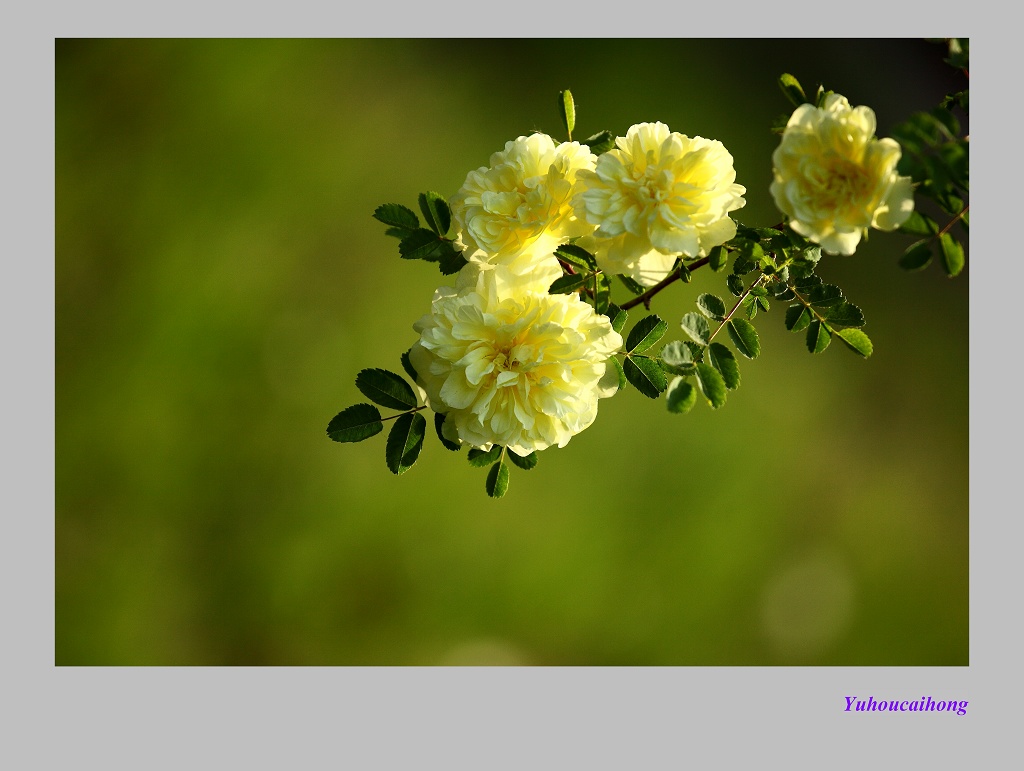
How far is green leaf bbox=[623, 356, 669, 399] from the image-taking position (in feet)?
1.94

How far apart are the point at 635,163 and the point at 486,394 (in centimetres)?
19

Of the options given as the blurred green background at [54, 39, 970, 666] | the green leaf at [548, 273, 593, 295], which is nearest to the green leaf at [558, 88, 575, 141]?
the green leaf at [548, 273, 593, 295]

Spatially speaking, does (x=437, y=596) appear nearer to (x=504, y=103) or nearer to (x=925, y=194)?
(x=504, y=103)

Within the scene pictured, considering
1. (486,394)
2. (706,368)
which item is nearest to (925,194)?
(706,368)

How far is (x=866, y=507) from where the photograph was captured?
169cm

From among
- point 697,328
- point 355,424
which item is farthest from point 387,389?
point 697,328

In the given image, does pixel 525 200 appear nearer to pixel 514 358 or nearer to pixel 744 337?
pixel 514 358

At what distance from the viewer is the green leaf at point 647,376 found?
59cm

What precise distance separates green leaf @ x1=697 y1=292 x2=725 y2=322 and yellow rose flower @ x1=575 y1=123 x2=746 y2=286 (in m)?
0.10

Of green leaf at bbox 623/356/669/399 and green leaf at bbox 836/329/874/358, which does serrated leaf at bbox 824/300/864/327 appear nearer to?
green leaf at bbox 836/329/874/358

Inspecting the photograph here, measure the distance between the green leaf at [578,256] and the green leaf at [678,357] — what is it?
0.08 meters

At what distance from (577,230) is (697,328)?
128 millimetres

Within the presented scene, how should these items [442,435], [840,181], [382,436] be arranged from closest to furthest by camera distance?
[840,181], [442,435], [382,436]

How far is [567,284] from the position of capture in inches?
21.8
